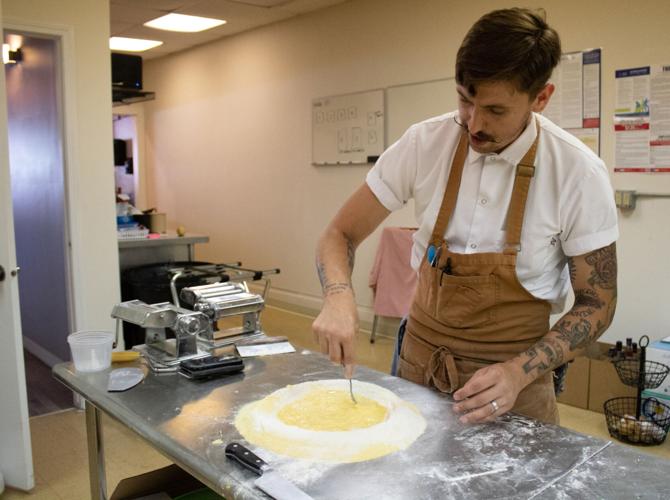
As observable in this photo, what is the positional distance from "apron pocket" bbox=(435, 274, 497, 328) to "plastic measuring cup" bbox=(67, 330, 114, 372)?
0.90m

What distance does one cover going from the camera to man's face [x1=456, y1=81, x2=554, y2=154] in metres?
1.31

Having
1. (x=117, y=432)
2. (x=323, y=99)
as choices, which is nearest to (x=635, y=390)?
(x=117, y=432)

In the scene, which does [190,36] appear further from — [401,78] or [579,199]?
[579,199]

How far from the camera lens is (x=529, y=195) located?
146 centimetres

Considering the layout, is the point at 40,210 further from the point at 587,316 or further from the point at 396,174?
the point at 587,316

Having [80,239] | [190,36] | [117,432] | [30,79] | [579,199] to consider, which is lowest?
[117,432]

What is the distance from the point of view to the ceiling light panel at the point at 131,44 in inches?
271

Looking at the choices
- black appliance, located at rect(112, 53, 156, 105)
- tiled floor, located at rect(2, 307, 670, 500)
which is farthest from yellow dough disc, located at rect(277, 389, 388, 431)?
black appliance, located at rect(112, 53, 156, 105)

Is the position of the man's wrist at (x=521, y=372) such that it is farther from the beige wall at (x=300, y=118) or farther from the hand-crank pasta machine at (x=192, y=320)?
the beige wall at (x=300, y=118)

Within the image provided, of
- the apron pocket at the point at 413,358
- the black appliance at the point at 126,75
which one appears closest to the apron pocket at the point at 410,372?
the apron pocket at the point at 413,358

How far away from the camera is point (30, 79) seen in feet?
13.4

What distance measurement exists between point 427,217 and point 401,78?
356cm

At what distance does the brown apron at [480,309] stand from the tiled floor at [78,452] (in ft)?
4.59

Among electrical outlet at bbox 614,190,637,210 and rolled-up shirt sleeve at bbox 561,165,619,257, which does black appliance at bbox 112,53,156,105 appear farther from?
rolled-up shirt sleeve at bbox 561,165,619,257
